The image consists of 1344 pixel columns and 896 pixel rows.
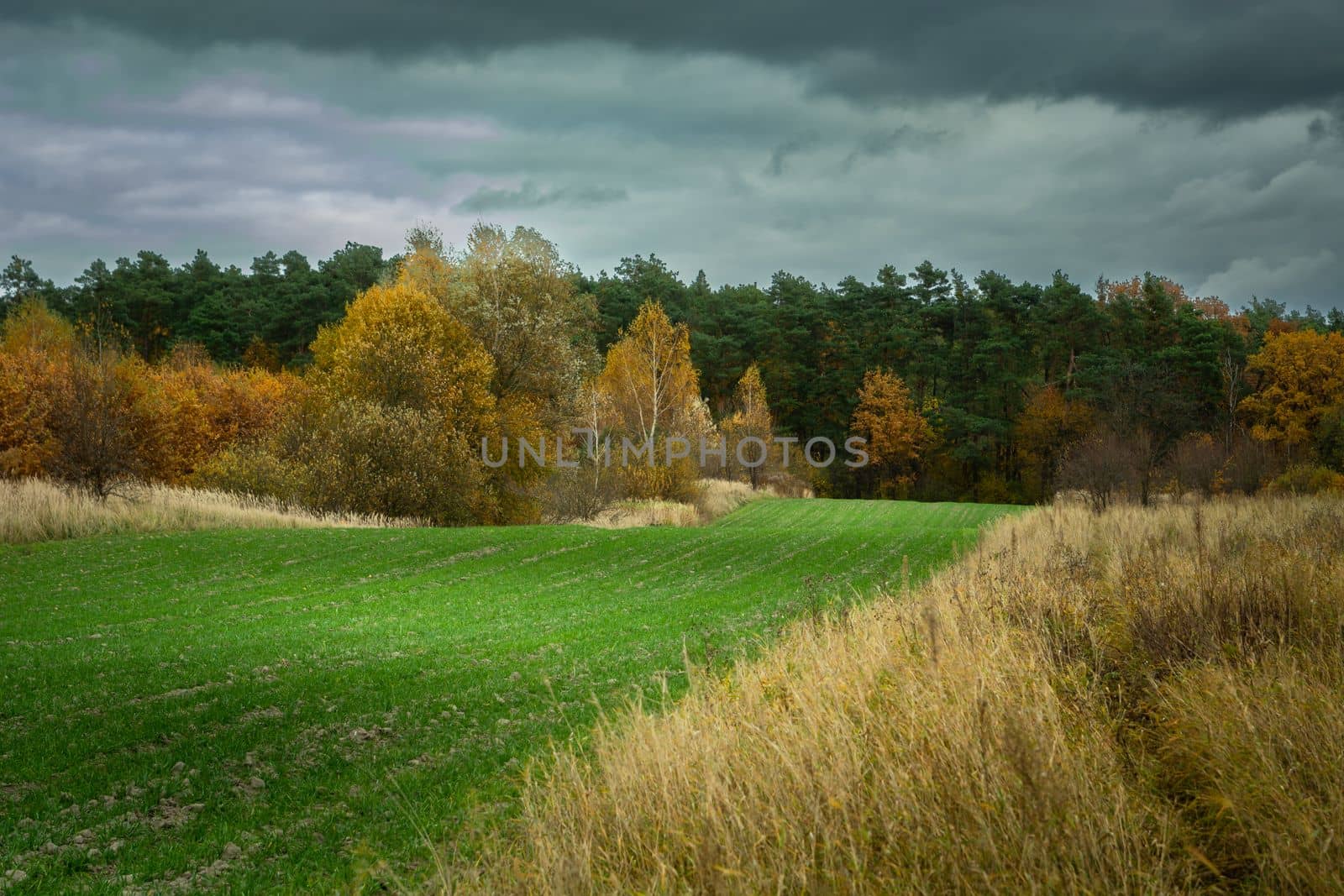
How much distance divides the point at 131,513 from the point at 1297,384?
158ft

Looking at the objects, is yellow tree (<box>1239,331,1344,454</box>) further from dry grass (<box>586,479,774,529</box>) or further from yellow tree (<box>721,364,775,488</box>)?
dry grass (<box>586,479,774,529</box>)

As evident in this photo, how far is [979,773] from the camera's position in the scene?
357 centimetres

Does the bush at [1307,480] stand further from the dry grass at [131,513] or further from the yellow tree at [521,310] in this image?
the dry grass at [131,513]

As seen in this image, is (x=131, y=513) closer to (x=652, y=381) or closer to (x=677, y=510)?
(x=677, y=510)

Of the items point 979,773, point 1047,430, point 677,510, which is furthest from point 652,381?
point 979,773

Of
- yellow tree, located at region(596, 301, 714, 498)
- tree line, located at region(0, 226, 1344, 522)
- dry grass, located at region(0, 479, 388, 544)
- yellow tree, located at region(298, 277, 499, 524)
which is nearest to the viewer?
dry grass, located at region(0, 479, 388, 544)

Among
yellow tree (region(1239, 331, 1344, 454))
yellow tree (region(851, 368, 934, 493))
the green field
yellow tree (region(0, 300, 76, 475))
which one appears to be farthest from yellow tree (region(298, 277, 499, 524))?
yellow tree (region(1239, 331, 1344, 454))

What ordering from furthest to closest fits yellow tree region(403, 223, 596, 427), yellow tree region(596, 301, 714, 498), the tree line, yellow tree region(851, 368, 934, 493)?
yellow tree region(851, 368, 934, 493) < yellow tree region(596, 301, 714, 498) < yellow tree region(403, 223, 596, 427) < the tree line

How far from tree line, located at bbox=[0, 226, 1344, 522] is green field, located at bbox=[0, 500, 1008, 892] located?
968cm

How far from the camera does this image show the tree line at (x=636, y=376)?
2631 cm

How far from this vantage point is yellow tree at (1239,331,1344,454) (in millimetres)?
40344

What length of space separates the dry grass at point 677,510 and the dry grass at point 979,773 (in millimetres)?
18775

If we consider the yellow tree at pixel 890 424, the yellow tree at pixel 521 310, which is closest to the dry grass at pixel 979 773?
the yellow tree at pixel 521 310

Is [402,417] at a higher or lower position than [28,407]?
lower
